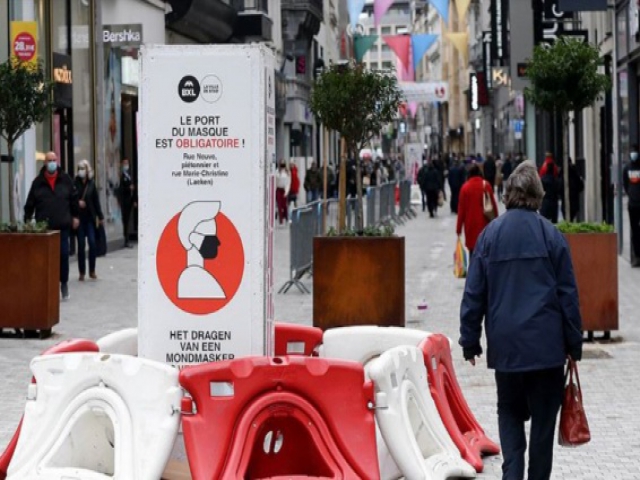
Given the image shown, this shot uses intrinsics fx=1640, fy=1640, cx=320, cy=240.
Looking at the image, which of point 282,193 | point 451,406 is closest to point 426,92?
point 282,193

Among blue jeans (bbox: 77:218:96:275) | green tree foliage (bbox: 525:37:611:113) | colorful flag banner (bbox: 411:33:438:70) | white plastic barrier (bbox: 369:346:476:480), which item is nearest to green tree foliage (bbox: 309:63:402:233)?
green tree foliage (bbox: 525:37:611:113)

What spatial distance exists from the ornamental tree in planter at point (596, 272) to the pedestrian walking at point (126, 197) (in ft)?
57.0

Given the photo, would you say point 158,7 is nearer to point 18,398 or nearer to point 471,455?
point 18,398

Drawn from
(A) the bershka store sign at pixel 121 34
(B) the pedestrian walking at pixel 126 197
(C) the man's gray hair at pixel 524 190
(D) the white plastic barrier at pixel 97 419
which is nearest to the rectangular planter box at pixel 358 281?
(D) the white plastic barrier at pixel 97 419

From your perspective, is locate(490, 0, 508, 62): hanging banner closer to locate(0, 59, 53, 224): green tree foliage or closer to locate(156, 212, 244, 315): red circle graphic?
locate(0, 59, 53, 224): green tree foliage

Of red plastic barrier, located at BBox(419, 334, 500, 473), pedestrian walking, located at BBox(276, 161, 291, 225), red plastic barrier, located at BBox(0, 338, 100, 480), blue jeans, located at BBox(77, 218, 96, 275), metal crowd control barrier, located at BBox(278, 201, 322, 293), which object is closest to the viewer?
red plastic barrier, located at BBox(0, 338, 100, 480)

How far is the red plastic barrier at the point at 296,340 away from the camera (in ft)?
33.2

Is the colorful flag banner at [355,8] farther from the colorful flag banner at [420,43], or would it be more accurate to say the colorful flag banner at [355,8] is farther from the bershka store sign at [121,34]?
the bershka store sign at [121,34]

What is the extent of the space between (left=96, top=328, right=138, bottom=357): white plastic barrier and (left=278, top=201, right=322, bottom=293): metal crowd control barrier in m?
Result: 11.6

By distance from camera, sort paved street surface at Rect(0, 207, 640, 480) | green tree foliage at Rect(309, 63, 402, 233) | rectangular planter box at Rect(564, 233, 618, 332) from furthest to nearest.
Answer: green tree foliage at Rect(309, 63, 402, 233) < rectangular planter box at Rect(564, 233, 618, 332) < paved street surface at Rect(0, 207, 640, 480)

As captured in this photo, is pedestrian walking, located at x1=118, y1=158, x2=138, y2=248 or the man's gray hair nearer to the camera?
the man's gray hair

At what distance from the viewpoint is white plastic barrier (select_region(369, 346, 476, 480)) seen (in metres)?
8.32

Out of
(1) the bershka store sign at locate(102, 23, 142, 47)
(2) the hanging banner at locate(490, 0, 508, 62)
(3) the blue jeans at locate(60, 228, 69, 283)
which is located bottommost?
(3) the blue jeans at locate(60, 228, 69, 283)

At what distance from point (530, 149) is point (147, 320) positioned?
46.0 meters
